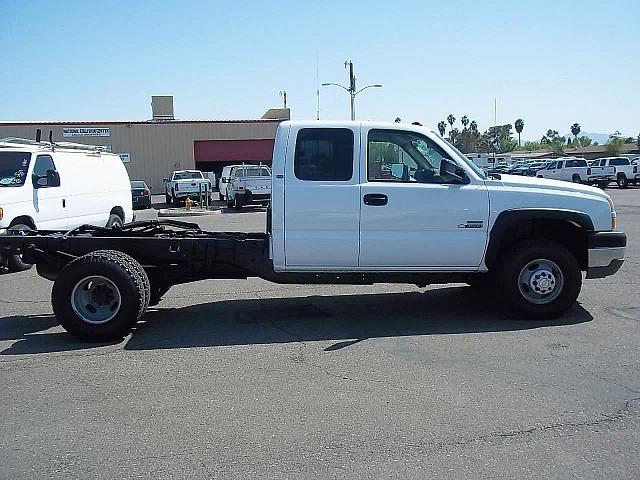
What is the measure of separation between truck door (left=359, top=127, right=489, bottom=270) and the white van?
6.28 m

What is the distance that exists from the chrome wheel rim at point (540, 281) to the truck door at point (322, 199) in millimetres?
1902

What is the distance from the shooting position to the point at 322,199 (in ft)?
22.5

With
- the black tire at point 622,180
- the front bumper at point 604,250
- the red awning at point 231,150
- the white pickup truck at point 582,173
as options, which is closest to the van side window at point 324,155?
the front bumper at point 604,250

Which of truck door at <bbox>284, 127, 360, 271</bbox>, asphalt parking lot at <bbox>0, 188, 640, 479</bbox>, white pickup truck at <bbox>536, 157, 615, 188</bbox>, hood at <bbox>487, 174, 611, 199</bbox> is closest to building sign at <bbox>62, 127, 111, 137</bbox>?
white pickup truck at <bbox>536, 157, 615, 188</bbox>

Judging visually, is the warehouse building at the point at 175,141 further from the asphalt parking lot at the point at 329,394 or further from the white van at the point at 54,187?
the asphalt parking lot at the point at 329,394

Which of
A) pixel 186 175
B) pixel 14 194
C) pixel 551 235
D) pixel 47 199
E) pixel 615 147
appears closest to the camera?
pixel 551 235

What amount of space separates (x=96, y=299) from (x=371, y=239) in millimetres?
2926

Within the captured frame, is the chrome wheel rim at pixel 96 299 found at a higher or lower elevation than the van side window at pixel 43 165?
lower

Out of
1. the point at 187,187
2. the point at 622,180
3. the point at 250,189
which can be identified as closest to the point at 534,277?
the point at 250,189

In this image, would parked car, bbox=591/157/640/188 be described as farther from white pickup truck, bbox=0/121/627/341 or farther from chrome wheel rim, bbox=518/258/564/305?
chrome wheel rim, bbox=518/258/564/305

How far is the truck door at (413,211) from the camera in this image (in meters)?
6.89

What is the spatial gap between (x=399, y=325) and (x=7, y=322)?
4482mm

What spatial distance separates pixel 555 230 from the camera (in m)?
7.51

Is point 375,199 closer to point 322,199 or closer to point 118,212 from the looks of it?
point 322,199
